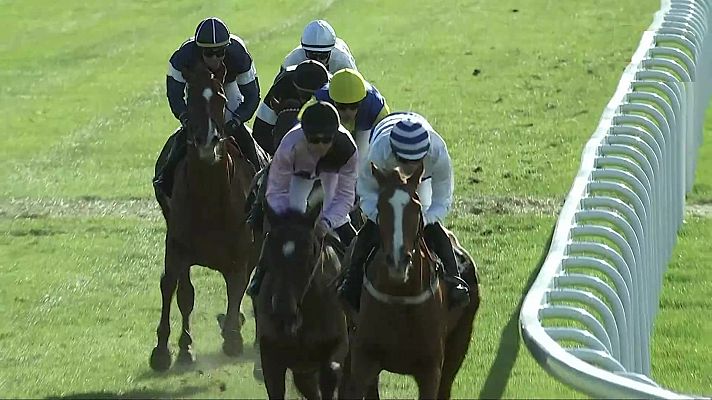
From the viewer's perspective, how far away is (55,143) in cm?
1521

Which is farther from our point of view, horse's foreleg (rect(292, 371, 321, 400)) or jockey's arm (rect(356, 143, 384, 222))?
horse's foreleg (rect(292, 371, 321, 400))

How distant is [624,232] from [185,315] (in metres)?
2.68

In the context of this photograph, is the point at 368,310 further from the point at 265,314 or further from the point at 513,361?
the point at 513,361

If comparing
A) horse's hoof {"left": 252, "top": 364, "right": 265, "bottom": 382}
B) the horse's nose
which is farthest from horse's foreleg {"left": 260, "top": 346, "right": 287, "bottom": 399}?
horse's hoof {"left": 252, "top": 364, "right": 265, "bottom": 382}

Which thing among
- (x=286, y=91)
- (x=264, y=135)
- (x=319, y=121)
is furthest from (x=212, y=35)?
(x=319, y=121)

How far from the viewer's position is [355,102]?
7309mm

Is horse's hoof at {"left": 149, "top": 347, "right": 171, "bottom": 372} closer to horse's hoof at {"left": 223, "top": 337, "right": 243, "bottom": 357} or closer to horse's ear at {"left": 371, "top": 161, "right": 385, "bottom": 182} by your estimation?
Result: horse's hoof at {"left": 223, "top": 337, "right": 243, "bottom": 357}

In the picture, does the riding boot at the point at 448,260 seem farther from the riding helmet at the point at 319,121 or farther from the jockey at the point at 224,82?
the jockey at the point at 224,82

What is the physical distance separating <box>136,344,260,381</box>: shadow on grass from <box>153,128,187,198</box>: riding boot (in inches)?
38.0

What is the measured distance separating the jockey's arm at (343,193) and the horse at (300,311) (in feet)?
0.43

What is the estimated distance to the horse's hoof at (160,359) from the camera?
8047 mm

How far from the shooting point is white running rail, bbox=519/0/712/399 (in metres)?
5.16

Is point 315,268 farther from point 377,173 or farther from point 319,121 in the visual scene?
point 377,173

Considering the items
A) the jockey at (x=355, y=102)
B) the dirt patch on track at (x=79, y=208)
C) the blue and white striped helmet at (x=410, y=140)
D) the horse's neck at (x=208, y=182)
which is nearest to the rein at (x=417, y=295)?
the blue and white striped helmet at (x=410, y=140)
